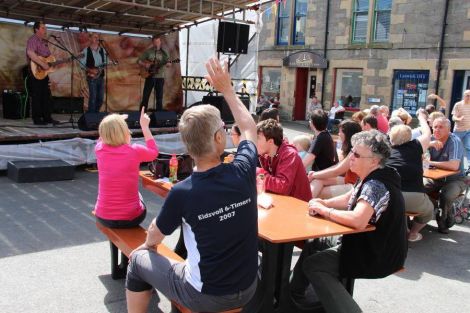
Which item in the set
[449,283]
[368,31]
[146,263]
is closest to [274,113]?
[449,283]

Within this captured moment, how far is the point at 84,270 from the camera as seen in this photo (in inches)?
145

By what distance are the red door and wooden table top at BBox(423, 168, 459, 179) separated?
1184 cm

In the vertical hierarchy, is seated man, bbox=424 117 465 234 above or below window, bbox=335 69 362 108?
below

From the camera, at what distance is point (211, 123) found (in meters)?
2.05

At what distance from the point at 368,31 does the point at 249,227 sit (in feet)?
44.0

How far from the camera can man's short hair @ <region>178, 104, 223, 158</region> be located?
2033 millimetres

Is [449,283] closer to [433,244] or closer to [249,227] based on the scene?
[433,244]

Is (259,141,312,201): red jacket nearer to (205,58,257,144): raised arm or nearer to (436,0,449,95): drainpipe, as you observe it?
(205,58,257,144): raised arm

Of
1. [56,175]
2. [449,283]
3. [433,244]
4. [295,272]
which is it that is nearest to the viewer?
[295,272]

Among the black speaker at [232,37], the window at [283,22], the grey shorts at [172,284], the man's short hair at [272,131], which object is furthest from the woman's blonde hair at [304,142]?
the window at [283,22]

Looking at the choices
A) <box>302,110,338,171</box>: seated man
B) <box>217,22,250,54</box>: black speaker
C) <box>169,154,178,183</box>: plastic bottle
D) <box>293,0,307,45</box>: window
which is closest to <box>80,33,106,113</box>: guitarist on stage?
<box>217,22,250,54</box>: black speaker

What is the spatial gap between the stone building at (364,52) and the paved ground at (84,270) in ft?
24.1

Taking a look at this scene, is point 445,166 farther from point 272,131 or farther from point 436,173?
point 272,131

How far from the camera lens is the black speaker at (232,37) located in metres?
9.94
